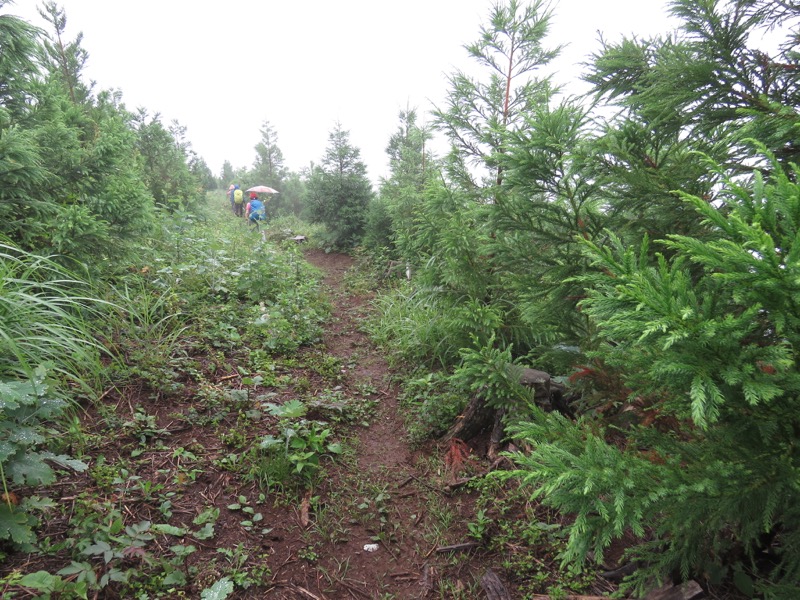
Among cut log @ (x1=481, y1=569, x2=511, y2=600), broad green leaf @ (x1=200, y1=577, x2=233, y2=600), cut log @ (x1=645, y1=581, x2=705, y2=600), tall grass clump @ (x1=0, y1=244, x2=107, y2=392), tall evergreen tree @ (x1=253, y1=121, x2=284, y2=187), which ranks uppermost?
tall evergreen tree @ (x1=253, y1=121, x2=284, y2=187)

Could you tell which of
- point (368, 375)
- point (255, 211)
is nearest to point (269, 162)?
point (255, 211)

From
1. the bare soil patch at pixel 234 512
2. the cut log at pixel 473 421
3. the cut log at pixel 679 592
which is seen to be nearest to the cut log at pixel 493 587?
the bare soil patch at pixel 234 512

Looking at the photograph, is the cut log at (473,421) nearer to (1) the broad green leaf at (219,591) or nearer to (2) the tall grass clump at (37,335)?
(1) the broad green leaf at (219,591)

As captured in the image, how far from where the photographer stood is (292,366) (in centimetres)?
446

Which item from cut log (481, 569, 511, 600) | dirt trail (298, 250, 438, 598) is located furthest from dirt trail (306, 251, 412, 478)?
cut log (481, 569, 511, 600)

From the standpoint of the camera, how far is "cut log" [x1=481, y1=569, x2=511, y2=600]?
2146 mm

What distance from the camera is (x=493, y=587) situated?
7.19ft

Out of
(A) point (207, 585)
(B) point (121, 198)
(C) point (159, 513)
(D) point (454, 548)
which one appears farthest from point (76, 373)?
(D) point (454, 548)

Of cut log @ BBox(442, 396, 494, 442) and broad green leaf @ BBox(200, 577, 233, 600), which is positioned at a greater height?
cut log @ BBox(442, 396, 494, 442)

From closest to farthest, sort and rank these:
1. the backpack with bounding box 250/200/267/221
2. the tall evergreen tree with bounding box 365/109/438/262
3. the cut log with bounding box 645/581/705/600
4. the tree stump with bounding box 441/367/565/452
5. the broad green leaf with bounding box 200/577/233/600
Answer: the cut log with bounding box 645/581/705/600 < the broad green leaf with bounding box 200/577/233/600 < the tree stump with bounding box 441/367/565/452 < the tall evergreen tree with bounding box 365/109/438/262 < the backpack with bounding box 250/200/267/221

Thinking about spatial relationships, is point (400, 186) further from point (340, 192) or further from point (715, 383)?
point (715, 383)

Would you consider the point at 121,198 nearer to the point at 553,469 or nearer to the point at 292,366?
the point at 292,366

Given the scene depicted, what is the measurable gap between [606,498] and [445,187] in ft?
12.7

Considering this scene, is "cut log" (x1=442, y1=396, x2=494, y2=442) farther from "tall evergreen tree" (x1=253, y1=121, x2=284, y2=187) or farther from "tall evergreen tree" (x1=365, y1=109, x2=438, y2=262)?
"tall evergreen tree" (x1=253, y1=121, x2=284, y2=187)
